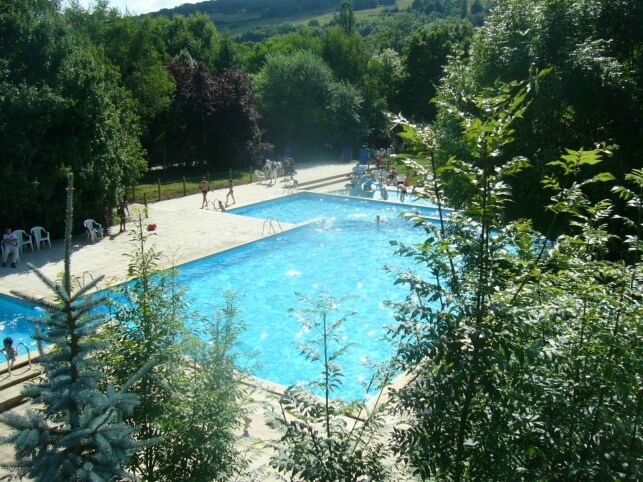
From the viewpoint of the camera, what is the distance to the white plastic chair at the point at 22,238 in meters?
17.5

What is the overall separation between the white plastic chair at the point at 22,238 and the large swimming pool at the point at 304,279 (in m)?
5.34

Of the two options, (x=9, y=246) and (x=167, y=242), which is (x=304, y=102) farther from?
(x=9, y=246)

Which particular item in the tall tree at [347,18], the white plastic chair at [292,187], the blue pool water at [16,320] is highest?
the tall tree at [347,18]

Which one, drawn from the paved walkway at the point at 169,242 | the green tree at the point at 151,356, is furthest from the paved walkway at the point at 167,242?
the green tree at the point at 151,356

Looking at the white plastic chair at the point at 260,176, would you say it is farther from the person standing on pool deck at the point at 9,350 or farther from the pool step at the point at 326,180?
the person standing on pool deck at the point at 9,350

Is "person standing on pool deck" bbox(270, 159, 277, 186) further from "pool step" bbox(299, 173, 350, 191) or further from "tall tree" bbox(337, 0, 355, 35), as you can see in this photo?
"tall tree" bbox(337, 0, 355, 35)

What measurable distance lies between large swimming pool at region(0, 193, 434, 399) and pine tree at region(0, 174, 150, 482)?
19.0ft

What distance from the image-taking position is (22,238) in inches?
728

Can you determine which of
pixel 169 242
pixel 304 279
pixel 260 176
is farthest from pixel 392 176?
pixel 169 242

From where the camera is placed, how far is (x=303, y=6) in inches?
5994

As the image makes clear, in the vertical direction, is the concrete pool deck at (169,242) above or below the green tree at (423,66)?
below

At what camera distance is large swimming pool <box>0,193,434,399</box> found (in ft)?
43.7

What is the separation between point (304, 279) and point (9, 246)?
9228mm

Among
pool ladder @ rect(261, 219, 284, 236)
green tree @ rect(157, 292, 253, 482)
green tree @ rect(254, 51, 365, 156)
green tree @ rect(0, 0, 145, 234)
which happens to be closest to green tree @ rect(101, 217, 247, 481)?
green tree @ rect(157, 292, 253, 482)
